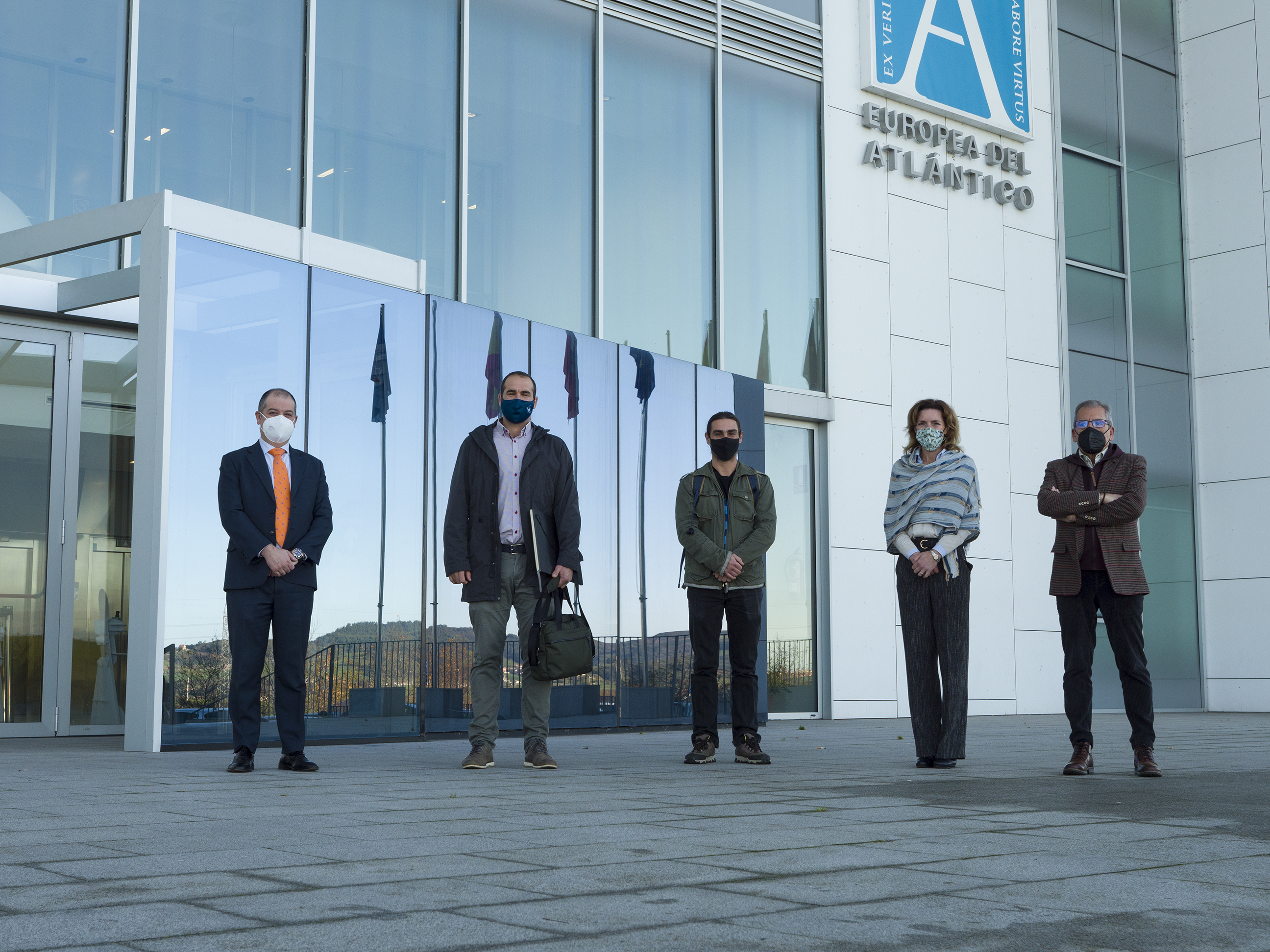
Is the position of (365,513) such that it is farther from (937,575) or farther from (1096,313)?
(1096,313)

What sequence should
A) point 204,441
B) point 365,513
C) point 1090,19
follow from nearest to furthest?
point 204,441, point 365,513, point 1090,19

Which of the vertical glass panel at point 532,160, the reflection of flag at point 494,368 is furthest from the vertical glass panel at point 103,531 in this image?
the vertical glass panel at point 532,160

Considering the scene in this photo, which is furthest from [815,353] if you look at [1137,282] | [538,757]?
[538,757]

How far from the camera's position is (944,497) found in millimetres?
6898

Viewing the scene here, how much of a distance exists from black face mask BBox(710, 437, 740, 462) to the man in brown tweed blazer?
1607 millimetres

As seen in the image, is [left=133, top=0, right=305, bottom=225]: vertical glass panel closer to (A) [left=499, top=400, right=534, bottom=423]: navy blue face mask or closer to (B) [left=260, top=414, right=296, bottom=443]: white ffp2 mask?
(B) [left=260, top=414, right=296, bottom=443]: white ffp2 mask

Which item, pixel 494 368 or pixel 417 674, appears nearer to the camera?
pixel 417 674

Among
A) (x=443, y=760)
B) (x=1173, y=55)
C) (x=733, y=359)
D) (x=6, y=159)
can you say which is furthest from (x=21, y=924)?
(x=1173, y=55)

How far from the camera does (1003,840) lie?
150 inches

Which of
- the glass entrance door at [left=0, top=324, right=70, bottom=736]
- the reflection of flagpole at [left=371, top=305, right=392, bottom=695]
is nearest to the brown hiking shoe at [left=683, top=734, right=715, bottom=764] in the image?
the reflection of flagpole at [left=371, top=305, right=392, bottom=695]

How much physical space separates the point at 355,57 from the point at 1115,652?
7.70 m

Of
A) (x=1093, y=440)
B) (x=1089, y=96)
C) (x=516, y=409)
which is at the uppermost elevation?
(x=1089, y=96)

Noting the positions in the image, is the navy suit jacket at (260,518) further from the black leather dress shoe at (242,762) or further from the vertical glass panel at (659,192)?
the vertical glass panel at (659,192)

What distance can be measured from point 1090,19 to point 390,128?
1089 cm
